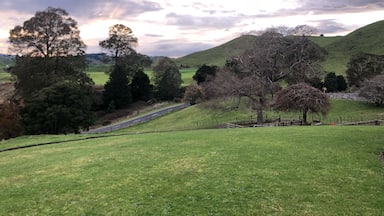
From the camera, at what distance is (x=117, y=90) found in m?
81.2

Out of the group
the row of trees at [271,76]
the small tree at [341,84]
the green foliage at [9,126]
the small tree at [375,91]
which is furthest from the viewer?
the small tree at [341,84]

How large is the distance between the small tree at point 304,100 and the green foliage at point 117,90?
4701cm

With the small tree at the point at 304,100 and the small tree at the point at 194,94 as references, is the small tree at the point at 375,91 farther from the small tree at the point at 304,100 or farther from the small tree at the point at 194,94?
the small tree at the point at 194,94

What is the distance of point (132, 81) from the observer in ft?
293

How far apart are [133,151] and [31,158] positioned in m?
7.54

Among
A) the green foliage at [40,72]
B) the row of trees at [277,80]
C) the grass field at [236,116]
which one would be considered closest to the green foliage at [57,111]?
the grass field at [236,116]

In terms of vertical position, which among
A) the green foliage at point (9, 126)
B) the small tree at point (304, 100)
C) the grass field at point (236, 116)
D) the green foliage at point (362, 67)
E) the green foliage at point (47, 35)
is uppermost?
the green foliage at point (47, 35)

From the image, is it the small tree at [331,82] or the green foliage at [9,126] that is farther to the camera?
the small tree at [331,82]

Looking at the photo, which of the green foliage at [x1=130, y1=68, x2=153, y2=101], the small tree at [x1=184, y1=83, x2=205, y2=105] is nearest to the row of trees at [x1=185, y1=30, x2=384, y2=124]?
the small tree at [x1=184, y1=83, x2=205, y2=105]

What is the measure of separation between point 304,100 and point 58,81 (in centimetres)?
3932

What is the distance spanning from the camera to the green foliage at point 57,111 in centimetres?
4416

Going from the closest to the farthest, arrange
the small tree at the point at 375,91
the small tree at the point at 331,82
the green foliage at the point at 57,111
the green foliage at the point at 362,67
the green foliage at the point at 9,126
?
the green foliage at the point at 57,111 < the green foliage at the point at 9,126 < the small tree at the point at 375,91 < the green foliage at the point at 362,67 < the small tree at the point at 331,82

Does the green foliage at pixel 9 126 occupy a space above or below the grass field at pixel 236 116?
above

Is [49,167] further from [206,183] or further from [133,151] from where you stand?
[206,183]
